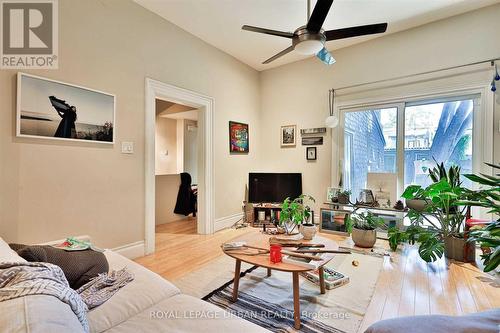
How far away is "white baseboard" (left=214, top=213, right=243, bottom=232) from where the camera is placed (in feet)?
12.8

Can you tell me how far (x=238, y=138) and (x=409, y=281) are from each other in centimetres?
306

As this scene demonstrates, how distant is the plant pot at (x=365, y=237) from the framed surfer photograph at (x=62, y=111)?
3.09 meters

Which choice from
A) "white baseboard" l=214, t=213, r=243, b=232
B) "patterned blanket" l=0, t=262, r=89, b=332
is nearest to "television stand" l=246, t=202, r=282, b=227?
"white baseboard" l=214, t=213, r=243, b=232

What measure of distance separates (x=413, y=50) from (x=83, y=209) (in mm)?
4447

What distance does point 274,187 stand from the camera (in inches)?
166

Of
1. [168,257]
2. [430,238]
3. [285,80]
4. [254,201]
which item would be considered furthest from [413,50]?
[168,257]

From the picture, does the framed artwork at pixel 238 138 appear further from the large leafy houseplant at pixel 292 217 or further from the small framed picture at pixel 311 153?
the large leafy houseplant at pixel 292 217

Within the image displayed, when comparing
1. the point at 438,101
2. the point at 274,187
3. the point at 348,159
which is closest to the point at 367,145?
the point at 348,159

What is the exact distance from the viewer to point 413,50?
3312 mm

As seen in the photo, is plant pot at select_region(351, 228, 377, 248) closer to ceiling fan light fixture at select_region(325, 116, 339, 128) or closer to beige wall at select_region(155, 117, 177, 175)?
ceiling fan light fixture at select_region(325, 116, 339, 128)

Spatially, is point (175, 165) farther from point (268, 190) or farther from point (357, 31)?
point (357, 31)

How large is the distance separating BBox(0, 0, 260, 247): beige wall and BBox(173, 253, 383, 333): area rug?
1.11 meters

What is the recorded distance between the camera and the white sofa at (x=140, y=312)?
63cm

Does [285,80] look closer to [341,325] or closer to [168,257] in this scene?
[168,257]
